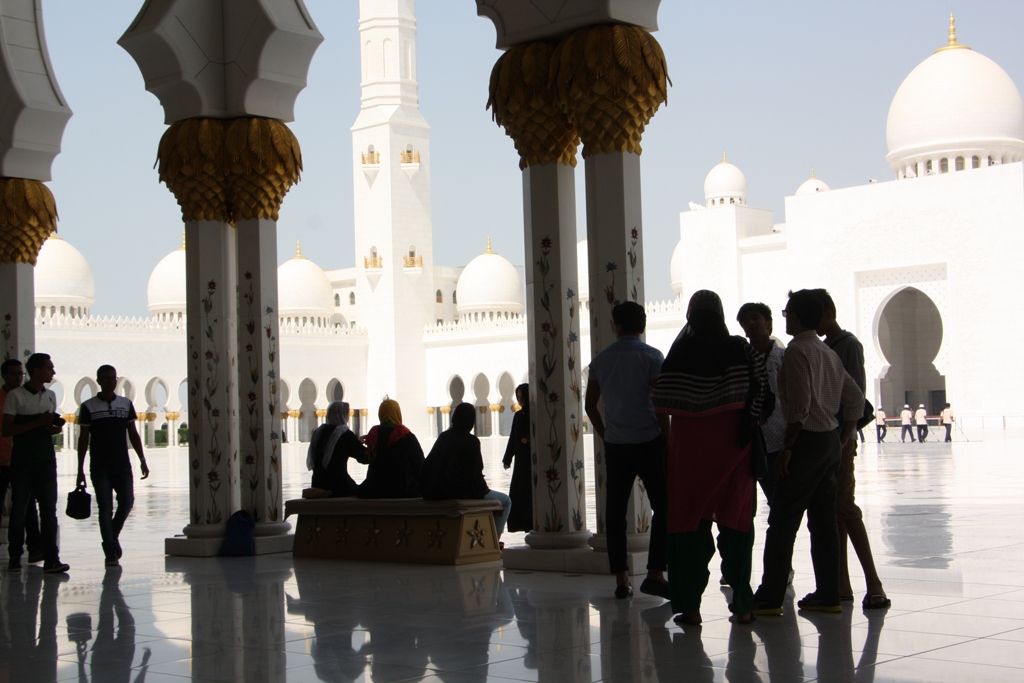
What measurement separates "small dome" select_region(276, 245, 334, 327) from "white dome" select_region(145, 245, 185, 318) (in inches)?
127

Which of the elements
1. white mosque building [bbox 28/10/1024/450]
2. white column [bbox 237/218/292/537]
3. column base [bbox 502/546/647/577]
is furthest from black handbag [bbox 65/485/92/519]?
white mosque building [bbox 28/10/1024/450]

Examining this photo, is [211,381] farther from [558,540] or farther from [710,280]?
[710,280]

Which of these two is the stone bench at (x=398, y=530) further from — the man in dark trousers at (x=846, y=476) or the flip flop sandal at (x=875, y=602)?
the flip flop sandal at (x=875, y=602)

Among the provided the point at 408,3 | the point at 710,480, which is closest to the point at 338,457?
the point at 710,480

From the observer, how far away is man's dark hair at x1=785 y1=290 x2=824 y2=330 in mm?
3969

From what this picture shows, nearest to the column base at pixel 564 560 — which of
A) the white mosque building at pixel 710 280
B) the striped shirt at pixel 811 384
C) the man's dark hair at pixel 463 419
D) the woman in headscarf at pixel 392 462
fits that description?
the man's dark hair at pixel 463 419

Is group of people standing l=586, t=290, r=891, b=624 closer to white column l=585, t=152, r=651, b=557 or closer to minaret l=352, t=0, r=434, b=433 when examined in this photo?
white column l=585, t=152, r=651, b=557

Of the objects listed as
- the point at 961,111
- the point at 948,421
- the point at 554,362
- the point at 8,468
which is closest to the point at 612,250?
the point at 554,362

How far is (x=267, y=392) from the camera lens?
6.71 meters

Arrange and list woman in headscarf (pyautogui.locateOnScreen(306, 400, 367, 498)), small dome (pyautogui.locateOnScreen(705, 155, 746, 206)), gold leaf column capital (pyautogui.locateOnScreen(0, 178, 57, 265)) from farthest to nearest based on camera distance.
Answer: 1. small dome (pyautogui.locateOnScreen(705, 155, 746, 206))
2. gold leaf column capital (pyautogui.locateOnScreen(0, 178, 57, 265))
3. woman in headscarf (pyautogui.locateOnScreen(306, 400, 367, 498))

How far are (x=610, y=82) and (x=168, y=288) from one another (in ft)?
104

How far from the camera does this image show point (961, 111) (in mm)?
25953

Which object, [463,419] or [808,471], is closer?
[808,471]

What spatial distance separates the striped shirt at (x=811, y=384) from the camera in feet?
12.6
